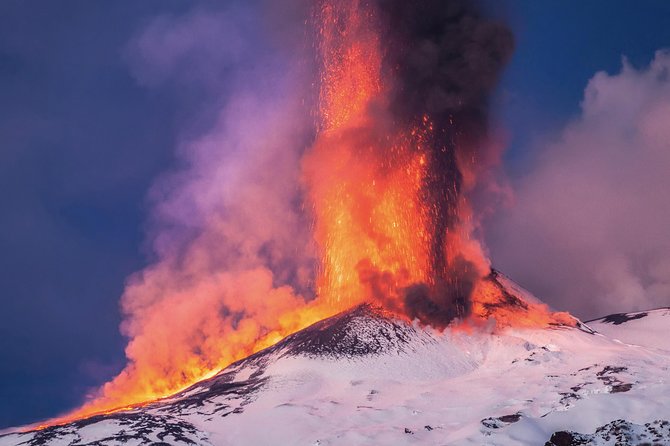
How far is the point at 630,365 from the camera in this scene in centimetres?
6275

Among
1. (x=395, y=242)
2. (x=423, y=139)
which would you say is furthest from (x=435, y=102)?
(x=395, y=242)

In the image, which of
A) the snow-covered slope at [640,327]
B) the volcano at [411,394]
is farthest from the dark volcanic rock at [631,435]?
the snow-covered slope at [640,327]

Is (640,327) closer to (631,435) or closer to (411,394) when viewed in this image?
(411,394)

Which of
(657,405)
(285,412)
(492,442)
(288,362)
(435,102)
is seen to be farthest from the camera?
(435,102)

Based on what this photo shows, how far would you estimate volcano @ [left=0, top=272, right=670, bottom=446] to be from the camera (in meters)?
39.2

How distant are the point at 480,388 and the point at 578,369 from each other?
33.6 feet

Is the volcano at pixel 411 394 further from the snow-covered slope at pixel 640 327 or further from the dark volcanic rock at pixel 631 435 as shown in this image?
the snow-covered slope at pixel 640 327

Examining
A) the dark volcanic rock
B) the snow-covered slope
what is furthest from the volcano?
the snow-covered slope

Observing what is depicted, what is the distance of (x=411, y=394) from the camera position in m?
62.2

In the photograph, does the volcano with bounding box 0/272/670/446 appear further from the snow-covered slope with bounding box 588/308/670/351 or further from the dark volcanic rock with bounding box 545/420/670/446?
the snow-covered slope with bounding box 588/308/670/351

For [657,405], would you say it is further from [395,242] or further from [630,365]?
[395,242]

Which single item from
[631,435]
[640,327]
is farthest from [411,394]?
[640,327]

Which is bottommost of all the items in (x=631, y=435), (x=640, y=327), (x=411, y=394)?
(x=631, y=435)

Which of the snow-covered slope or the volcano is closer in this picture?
the volcano
